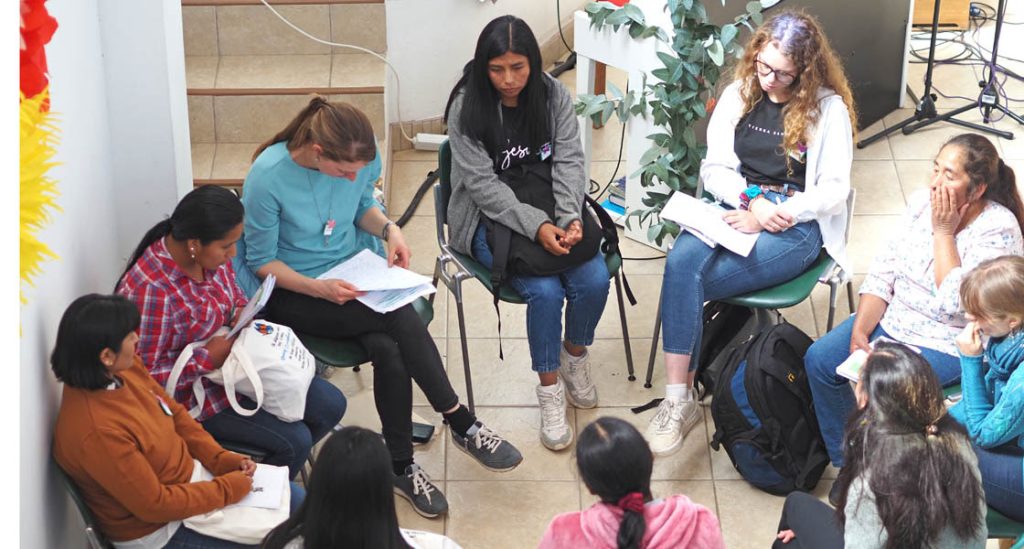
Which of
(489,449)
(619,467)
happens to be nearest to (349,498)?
(619,467)

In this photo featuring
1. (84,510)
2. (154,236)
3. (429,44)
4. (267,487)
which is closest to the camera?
(84,510)

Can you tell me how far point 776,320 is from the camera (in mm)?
3861

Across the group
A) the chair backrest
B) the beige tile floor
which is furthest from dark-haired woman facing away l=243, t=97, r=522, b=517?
the chair backrest

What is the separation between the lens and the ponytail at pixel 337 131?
10.1ft

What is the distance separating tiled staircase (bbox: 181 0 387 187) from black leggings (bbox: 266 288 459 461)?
3.97ft

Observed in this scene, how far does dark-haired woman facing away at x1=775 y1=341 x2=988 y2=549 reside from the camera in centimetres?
236

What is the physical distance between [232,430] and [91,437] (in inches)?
21.5

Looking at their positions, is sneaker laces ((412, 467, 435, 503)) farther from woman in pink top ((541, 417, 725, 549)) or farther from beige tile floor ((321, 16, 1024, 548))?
woman in pink top ((541, 417, 725, 549))

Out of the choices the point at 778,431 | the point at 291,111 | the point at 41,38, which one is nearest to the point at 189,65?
the point at 291,111

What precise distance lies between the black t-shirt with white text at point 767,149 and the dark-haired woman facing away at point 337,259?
3.66ft

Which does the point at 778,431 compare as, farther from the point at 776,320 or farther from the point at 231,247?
the point at 231,247

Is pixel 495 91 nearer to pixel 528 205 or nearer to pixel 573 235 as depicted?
pixel 528 205

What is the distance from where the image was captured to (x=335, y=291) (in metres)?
3.23

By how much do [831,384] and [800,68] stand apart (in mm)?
933
